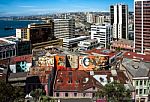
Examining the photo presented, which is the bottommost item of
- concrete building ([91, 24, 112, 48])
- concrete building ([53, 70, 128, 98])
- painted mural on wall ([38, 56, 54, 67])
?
concrete building ([53, 70, 128, 98])

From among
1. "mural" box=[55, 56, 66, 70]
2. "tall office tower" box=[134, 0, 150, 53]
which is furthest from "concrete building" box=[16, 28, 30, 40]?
"mural" box=[55, 56, 66, 70]

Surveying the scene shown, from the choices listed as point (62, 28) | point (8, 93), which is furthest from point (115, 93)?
point (62, 28)

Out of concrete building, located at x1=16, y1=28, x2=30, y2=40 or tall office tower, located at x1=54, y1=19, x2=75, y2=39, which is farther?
tall office tower, located at x1=54, y1=19, x2=75, y2=39

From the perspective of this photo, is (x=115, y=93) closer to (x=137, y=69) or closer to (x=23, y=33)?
(x=137, y=69)

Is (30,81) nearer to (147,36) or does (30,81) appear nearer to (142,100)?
(142,100)

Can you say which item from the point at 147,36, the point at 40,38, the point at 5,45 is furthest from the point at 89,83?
the point at 40,38

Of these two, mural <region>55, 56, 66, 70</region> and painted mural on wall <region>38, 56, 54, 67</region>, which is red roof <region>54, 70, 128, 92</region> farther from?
mural <region>55, 56, 66, 70</region>
